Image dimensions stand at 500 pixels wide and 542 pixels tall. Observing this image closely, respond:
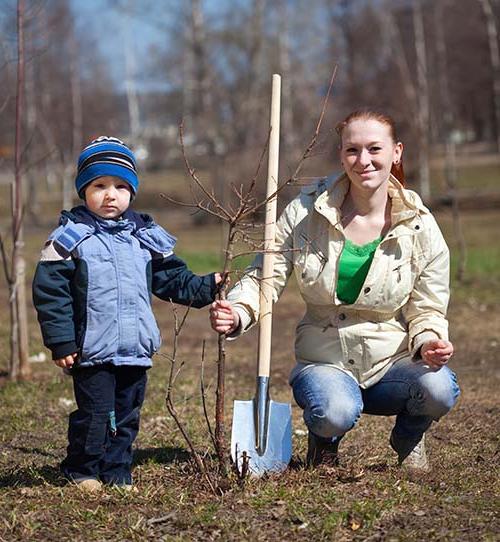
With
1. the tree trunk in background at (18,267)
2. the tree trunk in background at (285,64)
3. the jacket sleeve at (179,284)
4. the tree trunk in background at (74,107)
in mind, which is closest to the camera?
the jacket sleeve at (179,284)

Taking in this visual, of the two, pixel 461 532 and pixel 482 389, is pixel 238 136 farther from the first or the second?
pixel 461 532

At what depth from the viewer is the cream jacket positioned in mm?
3725

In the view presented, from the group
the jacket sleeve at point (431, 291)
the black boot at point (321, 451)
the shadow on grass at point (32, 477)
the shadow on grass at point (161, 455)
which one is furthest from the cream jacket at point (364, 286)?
the shadow on grass at point (32, 477)

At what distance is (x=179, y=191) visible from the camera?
31516mm

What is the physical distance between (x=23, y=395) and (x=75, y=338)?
242cm

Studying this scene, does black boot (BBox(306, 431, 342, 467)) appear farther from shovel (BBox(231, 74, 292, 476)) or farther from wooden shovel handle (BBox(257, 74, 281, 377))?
wooden shovel handle (BBox(257, 74, 281, 377))

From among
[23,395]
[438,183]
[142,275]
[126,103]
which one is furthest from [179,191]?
[142,275]

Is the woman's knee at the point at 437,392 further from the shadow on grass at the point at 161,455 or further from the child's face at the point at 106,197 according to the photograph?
the child's face at the point at 106,197

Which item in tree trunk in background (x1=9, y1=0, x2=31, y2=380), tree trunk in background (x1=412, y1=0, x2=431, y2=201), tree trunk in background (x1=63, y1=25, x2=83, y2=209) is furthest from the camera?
tree trunk in background (x1=63, y1=25, x2=83, y2=209)

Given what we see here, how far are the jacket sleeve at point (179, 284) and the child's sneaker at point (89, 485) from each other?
75 centimetres

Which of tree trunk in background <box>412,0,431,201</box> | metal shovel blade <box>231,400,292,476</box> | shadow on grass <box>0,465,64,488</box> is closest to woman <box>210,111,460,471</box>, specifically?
metal shovel blade <box>231,400,292,476</box>

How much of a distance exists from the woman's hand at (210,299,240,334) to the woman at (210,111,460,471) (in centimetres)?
12

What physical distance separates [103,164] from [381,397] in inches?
54.9

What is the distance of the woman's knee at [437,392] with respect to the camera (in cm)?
365
